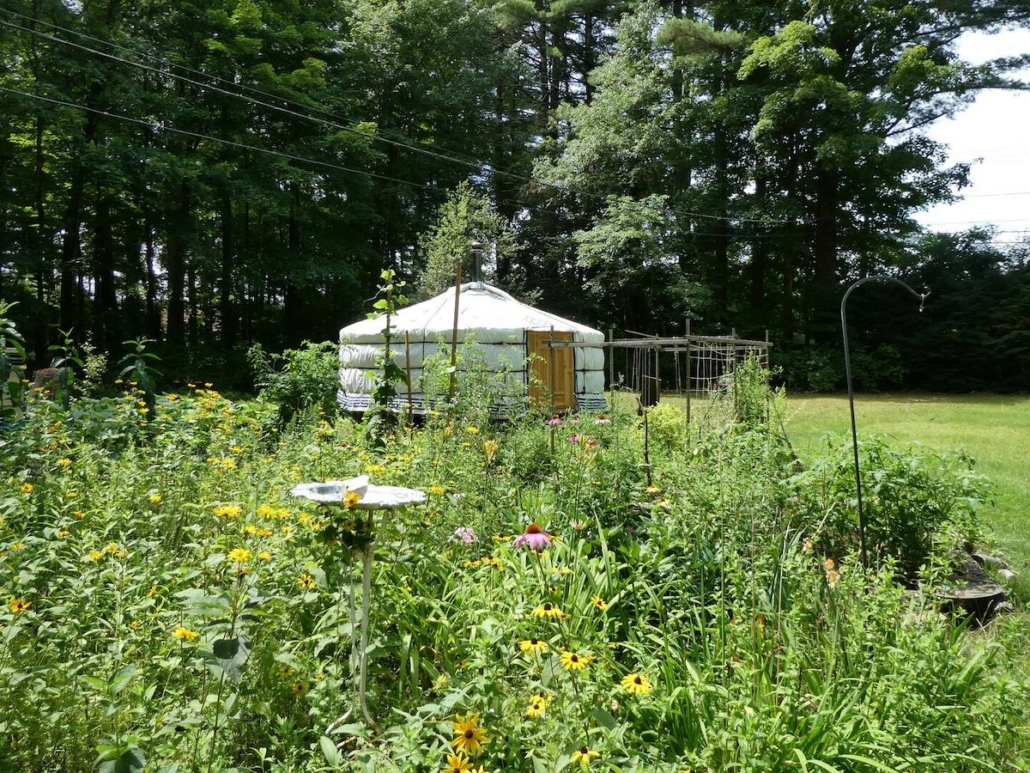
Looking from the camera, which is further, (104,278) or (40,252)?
(104,278)

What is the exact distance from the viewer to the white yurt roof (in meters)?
8.38

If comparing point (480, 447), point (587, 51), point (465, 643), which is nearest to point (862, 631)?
point (465, 643)

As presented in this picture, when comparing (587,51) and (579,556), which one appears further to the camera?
(587,51)

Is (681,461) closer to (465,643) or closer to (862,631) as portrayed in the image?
(862,631)

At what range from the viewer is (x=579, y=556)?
1.92 metres

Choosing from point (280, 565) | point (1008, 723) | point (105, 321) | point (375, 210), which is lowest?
point (1008, 723)

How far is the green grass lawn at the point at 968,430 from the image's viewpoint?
380 cm

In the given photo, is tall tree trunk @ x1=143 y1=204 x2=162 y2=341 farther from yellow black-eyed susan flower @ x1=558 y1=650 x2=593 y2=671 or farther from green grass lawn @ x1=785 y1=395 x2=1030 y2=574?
yellow black-eyed susan flower @ x1=558 y1=650 x2=593 y2=671

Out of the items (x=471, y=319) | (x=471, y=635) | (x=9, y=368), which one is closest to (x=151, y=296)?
(x=471, y=319)

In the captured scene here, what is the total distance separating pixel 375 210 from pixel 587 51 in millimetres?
8190

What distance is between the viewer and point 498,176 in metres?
17.8

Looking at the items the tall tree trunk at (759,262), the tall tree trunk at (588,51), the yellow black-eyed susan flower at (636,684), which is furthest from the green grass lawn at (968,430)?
the tall tree trunk at (588,51)

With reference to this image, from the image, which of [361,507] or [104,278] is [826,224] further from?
[361,507]

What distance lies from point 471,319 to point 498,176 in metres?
10.5
